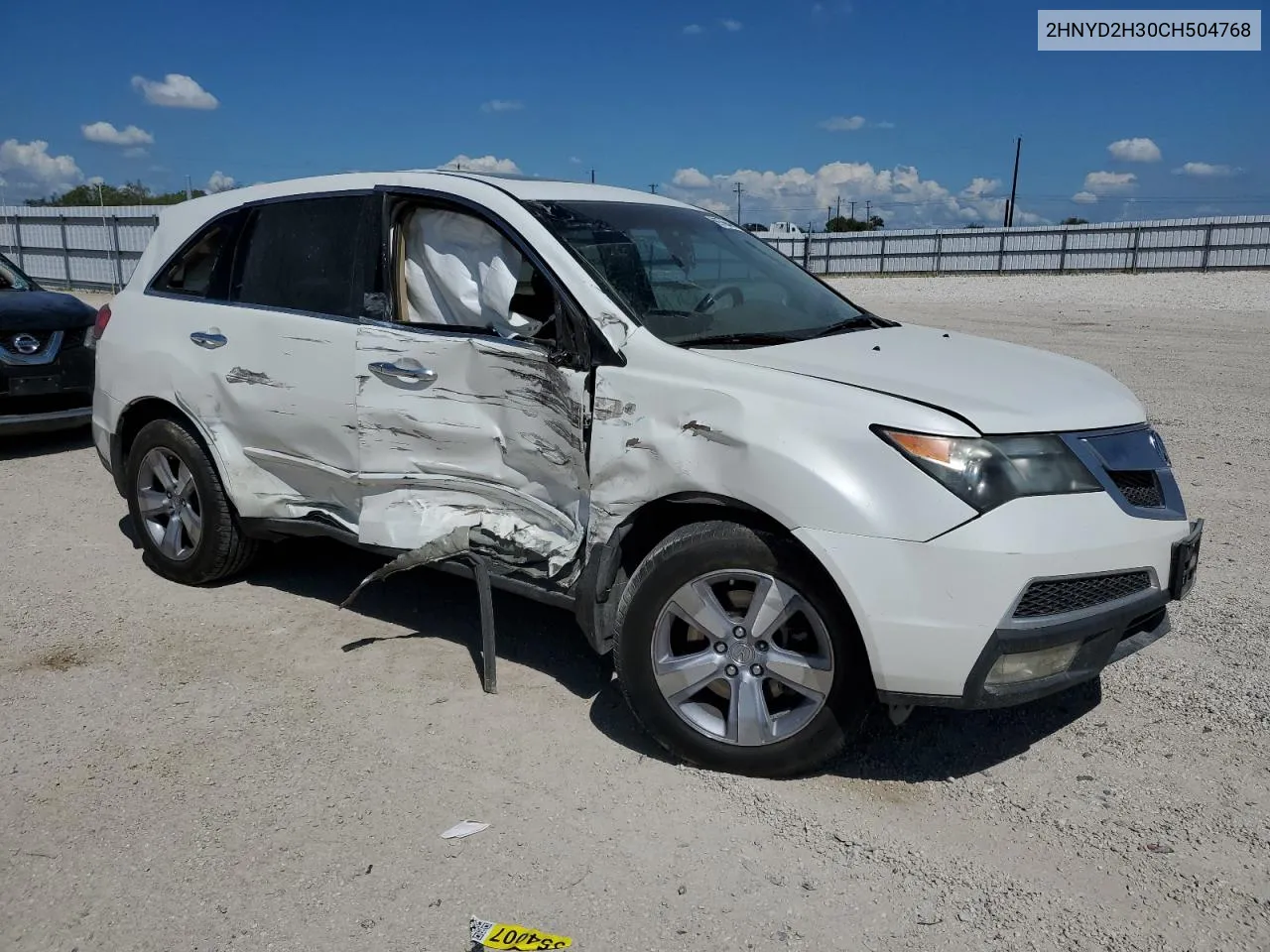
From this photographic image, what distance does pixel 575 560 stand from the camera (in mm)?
3678

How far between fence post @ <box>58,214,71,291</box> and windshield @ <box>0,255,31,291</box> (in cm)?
1799

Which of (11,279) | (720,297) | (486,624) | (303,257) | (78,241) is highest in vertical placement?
(78,241)

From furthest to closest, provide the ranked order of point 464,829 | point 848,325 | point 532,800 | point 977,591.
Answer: point 848,325 → point 532,800 → point 464,829 → point 977,591

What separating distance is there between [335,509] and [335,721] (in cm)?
103

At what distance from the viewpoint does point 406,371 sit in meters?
4.00

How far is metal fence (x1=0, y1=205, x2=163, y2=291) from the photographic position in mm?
23422

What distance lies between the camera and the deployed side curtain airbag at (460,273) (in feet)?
13.2

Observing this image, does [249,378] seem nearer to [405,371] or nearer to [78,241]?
[405,371]

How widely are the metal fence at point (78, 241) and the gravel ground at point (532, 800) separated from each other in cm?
2090

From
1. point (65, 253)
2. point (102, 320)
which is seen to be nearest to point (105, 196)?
point (65, 253)

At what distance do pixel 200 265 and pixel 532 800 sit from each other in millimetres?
3225

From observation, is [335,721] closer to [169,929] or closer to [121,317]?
[169,929]

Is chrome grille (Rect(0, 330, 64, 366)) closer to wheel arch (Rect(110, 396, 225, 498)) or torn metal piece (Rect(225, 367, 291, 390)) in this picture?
wheel arch (Rect(110, 396, 225, 498))

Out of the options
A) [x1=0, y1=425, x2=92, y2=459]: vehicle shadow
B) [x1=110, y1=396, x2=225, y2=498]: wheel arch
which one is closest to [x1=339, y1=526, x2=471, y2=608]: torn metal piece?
[x1=110, y1=396, x2=225, y2=498]: wheel arch
